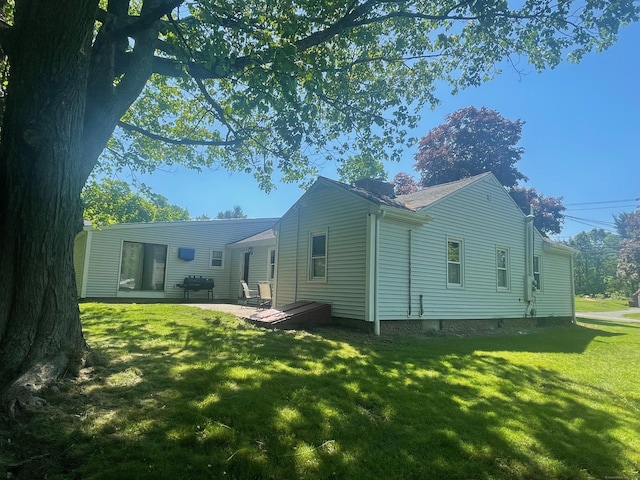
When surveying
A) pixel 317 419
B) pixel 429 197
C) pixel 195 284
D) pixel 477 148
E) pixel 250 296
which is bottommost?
pixel 317 419

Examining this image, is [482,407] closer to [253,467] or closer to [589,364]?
[253,467]

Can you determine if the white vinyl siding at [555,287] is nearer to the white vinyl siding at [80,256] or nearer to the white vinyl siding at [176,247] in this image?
the white vinyl siding at [176,247]

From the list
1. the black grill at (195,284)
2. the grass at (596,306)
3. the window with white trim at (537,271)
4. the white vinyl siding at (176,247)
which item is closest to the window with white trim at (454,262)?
the window with white trim at (537,271)

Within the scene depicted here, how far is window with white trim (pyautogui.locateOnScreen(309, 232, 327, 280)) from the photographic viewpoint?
10578mm

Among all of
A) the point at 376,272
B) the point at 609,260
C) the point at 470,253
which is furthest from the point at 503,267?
the point at 609,260

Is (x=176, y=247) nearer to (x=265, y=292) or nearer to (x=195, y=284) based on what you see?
(x=195, y=284)

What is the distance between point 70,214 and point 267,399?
2859 millimetres

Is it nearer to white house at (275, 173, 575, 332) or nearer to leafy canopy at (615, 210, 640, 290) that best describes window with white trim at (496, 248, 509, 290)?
white house at (275, 173, 575, 332)

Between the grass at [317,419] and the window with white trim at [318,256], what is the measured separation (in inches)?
170

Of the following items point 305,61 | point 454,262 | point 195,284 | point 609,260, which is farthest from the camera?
point 609,260

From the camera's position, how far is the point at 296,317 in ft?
30.5

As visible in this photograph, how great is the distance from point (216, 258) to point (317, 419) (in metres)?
16.4

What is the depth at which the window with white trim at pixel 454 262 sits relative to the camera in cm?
1096

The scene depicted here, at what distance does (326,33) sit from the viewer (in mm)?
5992
